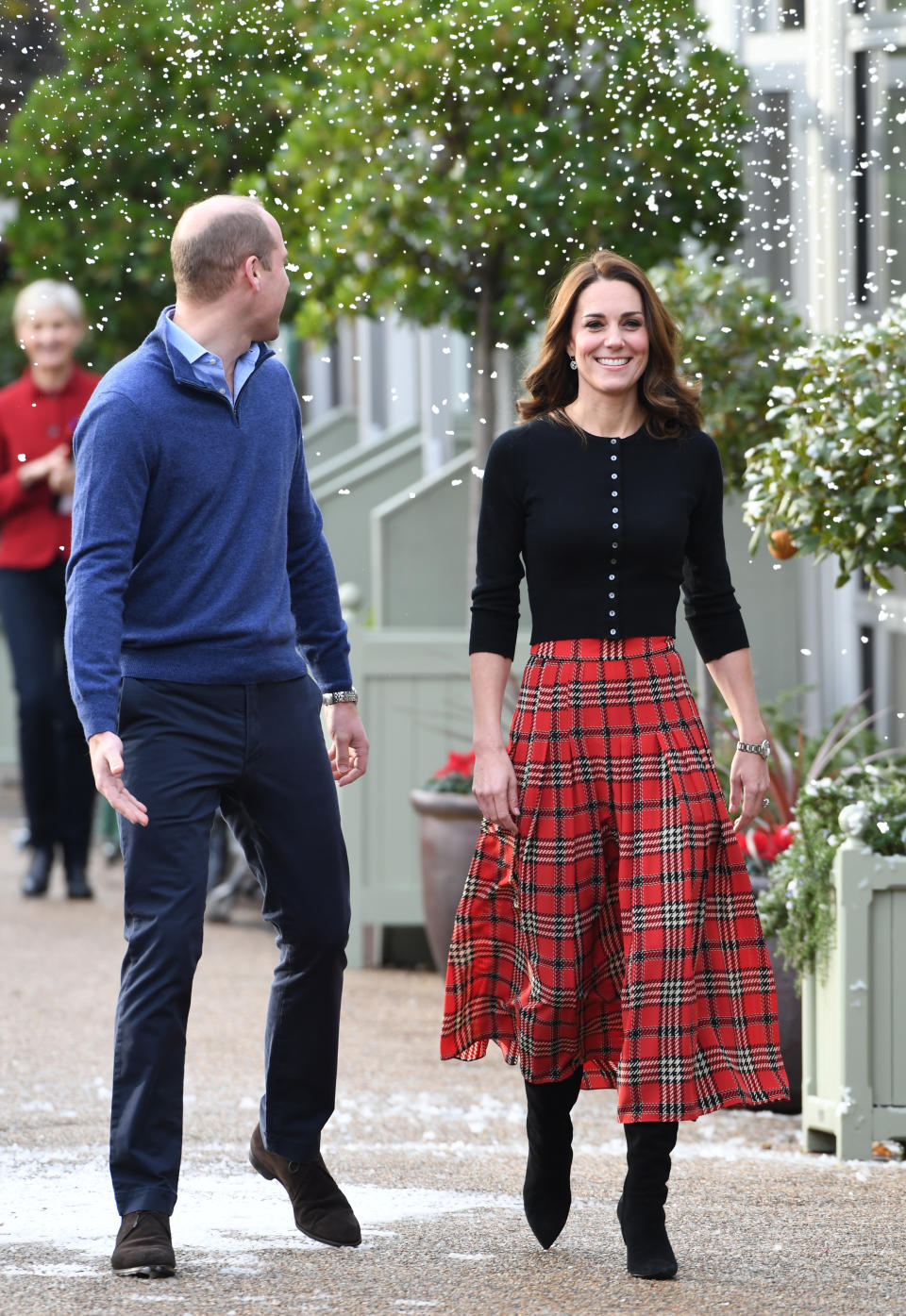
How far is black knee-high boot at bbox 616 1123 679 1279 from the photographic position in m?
2.98

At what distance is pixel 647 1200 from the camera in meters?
2.99

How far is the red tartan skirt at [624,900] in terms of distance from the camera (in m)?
2.99

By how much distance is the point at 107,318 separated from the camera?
26.7 feet

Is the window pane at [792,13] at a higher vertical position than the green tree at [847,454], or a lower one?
higher

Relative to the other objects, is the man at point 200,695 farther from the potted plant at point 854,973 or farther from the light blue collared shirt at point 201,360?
the potted plant at point 854,973

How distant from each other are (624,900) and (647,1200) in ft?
1.45

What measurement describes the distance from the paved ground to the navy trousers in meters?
0.20

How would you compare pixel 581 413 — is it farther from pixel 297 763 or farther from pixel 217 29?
pixel 217 29

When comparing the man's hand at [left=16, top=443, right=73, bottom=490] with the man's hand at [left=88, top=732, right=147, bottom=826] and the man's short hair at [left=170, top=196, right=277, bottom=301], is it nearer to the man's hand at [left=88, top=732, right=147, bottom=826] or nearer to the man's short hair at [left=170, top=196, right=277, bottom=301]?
the man's short hair at [left=170, top=196, right=277, bottom=301]

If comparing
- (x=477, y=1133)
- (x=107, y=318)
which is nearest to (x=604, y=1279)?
(x=477, y=1133)

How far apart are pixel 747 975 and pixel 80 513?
1221 millimetres

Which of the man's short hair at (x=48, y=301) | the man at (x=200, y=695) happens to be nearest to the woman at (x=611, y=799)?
the man at (x=200, y=695)

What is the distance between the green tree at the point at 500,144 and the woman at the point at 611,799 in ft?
7.17

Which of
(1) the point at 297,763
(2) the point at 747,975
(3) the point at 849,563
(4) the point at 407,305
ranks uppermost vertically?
(4) the point at 407,305
